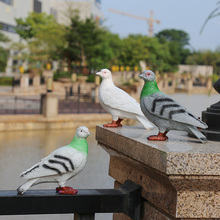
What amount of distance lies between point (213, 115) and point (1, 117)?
54.4ft

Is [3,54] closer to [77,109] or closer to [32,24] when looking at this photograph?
[32,24]

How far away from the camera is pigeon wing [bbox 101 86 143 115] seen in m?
4.97

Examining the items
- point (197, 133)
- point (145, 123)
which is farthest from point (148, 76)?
point (145, 123)

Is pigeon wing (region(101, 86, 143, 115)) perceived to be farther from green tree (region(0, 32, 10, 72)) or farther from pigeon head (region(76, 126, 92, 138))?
green tree (region(0, 32, 10, 72))

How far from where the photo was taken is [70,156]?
11.4 ft

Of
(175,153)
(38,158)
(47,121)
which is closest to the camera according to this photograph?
(175,153)

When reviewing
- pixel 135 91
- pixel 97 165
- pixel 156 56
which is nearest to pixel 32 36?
pixel 135 91

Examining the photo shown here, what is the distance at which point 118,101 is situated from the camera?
504 centimetres

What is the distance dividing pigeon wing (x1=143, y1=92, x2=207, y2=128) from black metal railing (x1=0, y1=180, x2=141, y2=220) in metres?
0.67

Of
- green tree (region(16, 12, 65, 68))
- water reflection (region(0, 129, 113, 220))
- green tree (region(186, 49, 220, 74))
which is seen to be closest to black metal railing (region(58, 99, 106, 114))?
water reflection (region(0, 129, 113, 220))

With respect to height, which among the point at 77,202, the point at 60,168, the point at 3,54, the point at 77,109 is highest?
the point at 3,54

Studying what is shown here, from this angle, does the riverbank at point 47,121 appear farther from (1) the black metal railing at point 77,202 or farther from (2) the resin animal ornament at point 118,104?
(1) the black metal railing at point 77,202

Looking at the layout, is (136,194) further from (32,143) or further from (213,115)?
(32,143)

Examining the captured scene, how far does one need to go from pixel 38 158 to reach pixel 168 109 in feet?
34.4
